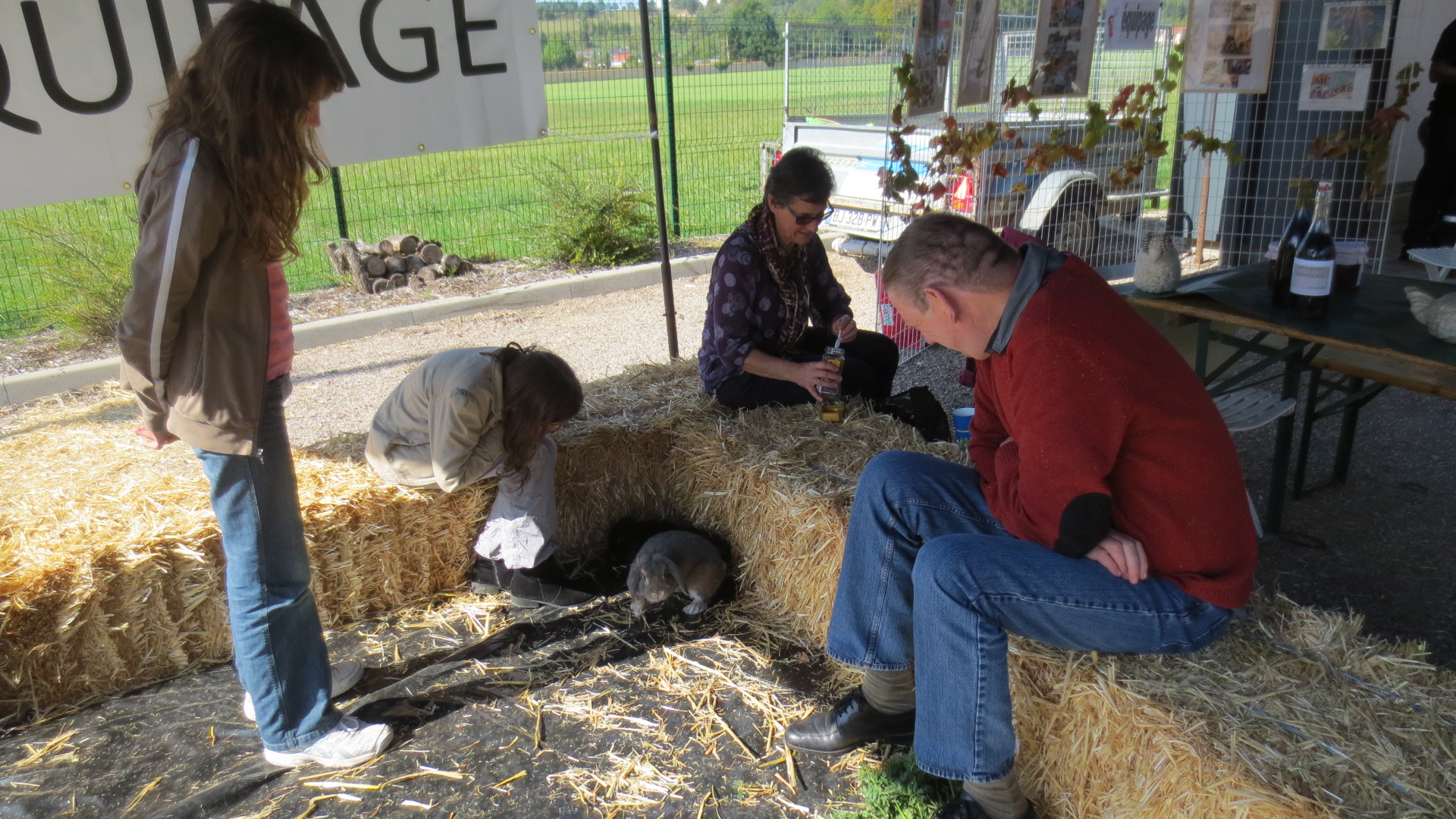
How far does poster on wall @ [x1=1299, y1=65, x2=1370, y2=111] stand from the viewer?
5824mm

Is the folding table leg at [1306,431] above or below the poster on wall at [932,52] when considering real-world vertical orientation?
below

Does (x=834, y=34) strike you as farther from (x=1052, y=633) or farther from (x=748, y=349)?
(x=1052, y=633)

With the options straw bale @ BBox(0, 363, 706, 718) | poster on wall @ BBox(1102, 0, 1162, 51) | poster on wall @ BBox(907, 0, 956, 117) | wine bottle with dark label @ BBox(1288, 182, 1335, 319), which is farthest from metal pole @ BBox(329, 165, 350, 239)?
wine bottle with dark label @ BBox(1288, 182, 1335, 319)

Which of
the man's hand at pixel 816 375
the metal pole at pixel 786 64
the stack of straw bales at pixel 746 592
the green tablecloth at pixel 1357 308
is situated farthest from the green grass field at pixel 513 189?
the man's hand at pixel 816 375

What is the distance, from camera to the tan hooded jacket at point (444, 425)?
10.5 feet

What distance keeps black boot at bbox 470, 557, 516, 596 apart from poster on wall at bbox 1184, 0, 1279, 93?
4.79m

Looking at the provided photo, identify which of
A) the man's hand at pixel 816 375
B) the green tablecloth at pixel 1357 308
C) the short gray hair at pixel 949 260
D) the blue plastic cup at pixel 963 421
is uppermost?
the short gray hair at pixel 949 260

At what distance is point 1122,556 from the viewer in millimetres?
1977

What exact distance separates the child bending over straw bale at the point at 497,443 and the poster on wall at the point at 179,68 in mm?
1211

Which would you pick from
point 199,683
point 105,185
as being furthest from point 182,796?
point 105,185

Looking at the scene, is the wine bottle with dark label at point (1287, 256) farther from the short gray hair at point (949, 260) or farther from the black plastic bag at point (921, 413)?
the short gray hair at point (949, 260)

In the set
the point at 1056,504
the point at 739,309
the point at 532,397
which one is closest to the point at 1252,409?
the point at 739,309

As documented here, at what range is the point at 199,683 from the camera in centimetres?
313

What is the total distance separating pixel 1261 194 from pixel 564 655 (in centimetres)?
686
